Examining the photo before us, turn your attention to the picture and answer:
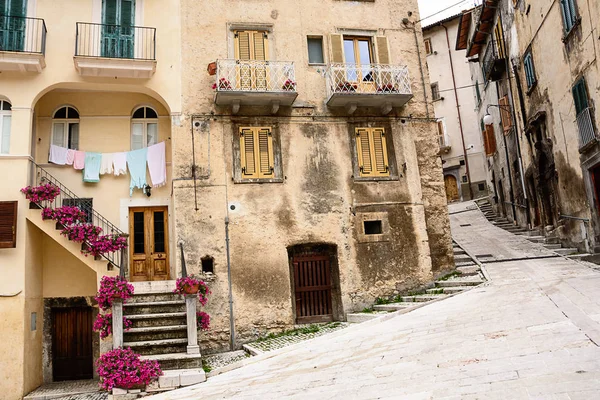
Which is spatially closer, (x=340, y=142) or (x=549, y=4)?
(x=340, y=142)

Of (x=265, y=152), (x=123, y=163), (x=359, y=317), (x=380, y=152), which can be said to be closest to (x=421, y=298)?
(x=359, y=317)

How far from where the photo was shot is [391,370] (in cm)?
742

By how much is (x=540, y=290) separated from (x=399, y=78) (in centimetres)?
735

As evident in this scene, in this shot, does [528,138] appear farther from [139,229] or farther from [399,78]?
[139,229]

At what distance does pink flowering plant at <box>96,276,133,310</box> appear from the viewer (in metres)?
10.9

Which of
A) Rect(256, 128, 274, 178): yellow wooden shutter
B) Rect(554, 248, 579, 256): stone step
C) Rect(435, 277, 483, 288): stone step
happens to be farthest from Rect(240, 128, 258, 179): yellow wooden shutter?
Rect(554, 248, 579, 256): stone step

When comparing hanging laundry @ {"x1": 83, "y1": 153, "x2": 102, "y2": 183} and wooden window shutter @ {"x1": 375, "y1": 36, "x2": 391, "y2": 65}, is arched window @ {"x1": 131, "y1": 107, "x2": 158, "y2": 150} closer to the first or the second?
hanging laundry @ {"x1": 83, "y1": 153, "x2": 102, "y2": 183}

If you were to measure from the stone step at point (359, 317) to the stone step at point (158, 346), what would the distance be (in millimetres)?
4525

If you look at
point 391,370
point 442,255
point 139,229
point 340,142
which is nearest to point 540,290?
point 442,255

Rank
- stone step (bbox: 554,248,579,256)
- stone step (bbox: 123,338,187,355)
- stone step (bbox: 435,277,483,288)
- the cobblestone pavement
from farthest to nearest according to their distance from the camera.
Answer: stone step (bbox: 554,248,579,256) → stone step (bbox: 435,277,483,288) → stone step (bbox: 123,338,187,355) → the cobblestone pavement

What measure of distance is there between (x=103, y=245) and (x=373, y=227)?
7.61 m

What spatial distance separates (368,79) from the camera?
15133 millimetres

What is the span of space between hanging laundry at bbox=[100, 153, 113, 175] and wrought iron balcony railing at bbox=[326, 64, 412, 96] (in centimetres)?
684

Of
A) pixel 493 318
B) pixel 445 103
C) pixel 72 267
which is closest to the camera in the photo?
pixel 493 318
